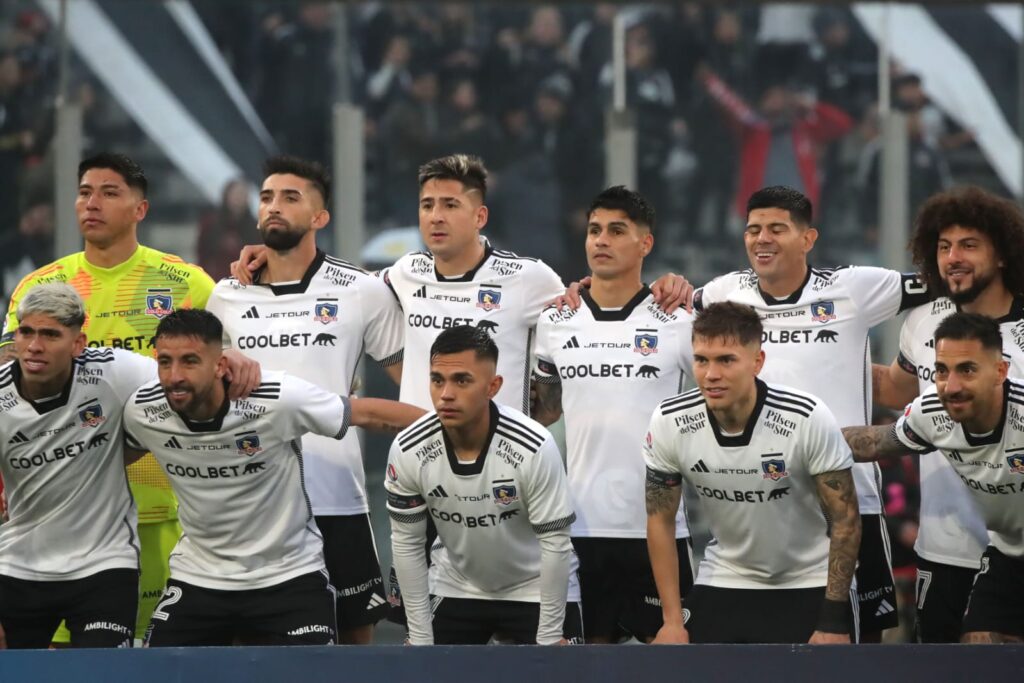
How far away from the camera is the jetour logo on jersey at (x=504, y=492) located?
18.9 feet

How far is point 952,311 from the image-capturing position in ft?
20.4

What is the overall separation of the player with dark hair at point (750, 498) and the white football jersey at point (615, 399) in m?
0.43

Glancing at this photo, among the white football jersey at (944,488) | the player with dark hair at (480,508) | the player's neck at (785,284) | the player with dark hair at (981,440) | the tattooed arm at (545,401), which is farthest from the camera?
the tattooed arm at (545,401)

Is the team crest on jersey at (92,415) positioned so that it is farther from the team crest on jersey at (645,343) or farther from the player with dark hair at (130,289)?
the team crest on jersey at (645,343)

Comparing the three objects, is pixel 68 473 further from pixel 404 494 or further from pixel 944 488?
pixel 944 488

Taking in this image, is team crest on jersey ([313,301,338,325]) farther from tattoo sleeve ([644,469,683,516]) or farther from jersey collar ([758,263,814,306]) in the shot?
jersey collar ([758,263,814,306])

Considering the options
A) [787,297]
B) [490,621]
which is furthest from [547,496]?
[787,297]

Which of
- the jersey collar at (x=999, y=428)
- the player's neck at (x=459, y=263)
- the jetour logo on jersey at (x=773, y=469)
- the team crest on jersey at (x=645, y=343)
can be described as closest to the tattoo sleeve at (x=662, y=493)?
the jetour logo on jersey at (x=773, y=469)

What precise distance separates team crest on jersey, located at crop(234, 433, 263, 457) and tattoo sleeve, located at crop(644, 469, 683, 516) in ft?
4.86

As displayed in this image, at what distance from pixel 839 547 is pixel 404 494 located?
160 centimetres

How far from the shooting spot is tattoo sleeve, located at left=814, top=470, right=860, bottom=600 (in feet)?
18.3

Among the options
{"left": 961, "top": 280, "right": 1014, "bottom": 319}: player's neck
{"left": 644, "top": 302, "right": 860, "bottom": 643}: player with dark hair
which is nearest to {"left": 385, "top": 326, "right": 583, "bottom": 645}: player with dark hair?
{"left": 644, "top": 302, "right": 860, "bottom": 643}: player with dark hair

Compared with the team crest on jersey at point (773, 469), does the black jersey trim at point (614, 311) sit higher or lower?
higher

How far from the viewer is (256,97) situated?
32.8 ft
